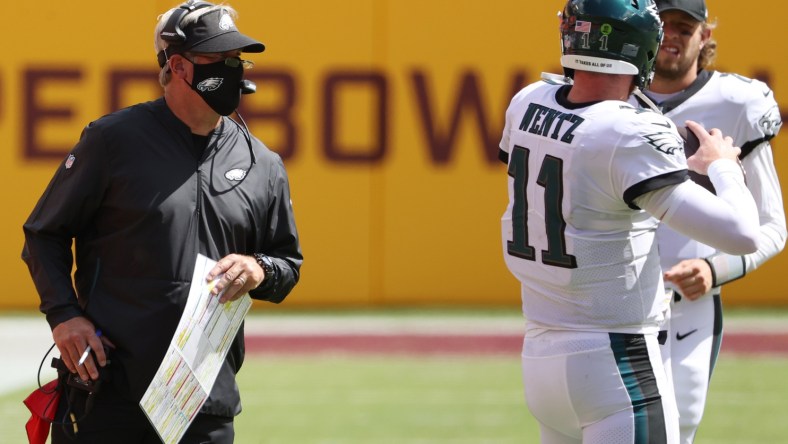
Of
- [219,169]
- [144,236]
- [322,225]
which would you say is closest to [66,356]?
[144,236]

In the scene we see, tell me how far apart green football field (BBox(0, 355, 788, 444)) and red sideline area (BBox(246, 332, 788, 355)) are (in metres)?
0.28

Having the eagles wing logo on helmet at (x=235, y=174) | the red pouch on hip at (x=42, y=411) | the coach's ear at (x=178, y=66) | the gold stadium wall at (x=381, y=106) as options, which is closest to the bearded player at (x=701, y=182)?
the eagles wing logo on helmet at (x=235, y=174)

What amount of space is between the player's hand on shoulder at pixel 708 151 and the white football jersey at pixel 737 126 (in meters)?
0.74

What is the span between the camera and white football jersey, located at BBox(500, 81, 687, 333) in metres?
3.67

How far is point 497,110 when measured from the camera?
12.9m

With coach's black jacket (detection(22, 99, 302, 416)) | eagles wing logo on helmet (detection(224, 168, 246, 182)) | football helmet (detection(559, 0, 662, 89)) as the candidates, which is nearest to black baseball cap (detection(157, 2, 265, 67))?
coach's black jacket (detection(22, 99, 302, 416))

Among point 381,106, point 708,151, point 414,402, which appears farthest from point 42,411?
point 381,106

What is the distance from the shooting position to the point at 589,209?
3770 millimetres

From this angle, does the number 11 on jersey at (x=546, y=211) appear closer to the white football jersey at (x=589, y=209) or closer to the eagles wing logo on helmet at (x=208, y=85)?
the white football jersey at (x=589, y=209)

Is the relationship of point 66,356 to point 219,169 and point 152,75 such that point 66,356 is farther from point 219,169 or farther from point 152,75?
point 152,75

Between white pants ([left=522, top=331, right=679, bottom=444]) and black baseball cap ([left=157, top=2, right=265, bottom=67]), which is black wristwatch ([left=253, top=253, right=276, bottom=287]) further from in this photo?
white pants ([left=522, top=331, right=679, bottom=444])

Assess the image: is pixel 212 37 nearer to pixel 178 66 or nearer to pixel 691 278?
pixel 178 66

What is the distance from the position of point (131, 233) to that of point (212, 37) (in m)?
0.67

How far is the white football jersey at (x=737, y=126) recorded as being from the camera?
4.86 m
